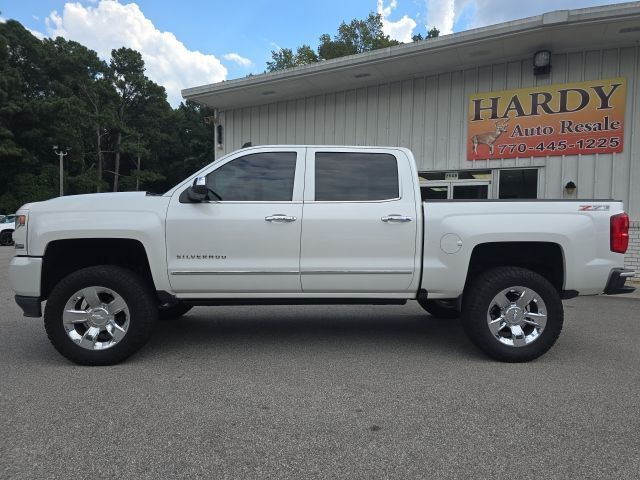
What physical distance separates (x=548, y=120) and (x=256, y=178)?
8.17 m

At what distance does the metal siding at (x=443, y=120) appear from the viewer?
9688 millimetres

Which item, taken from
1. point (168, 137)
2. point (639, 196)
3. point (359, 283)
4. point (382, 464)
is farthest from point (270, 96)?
Result: point (168, 137)

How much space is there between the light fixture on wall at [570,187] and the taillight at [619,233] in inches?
247

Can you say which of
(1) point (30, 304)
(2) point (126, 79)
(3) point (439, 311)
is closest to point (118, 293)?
(1) point (30, 304)

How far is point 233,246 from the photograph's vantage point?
4371 millimetres

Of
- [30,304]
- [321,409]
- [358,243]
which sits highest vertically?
[358,243]

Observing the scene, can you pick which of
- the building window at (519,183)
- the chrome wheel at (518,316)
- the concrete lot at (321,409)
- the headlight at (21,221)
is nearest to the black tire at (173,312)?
the concrete lot at (321,409)

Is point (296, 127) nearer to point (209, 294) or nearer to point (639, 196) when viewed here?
point (639, 196)

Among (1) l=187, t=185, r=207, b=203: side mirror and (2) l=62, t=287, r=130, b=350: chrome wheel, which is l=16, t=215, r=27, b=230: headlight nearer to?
(2) l=62, t=287, r=130, b=350: chrome wheel

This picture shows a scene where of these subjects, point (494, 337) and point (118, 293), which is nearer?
point (118, 293)

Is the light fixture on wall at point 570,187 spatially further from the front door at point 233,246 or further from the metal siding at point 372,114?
the front door at point 233,246

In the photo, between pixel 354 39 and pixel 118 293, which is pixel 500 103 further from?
pixel 354 39

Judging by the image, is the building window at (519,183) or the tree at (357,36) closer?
the building window at (519,183)

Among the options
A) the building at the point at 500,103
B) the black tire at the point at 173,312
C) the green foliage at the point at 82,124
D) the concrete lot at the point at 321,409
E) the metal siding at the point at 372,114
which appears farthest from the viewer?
the green foliage at the point at 82,124
